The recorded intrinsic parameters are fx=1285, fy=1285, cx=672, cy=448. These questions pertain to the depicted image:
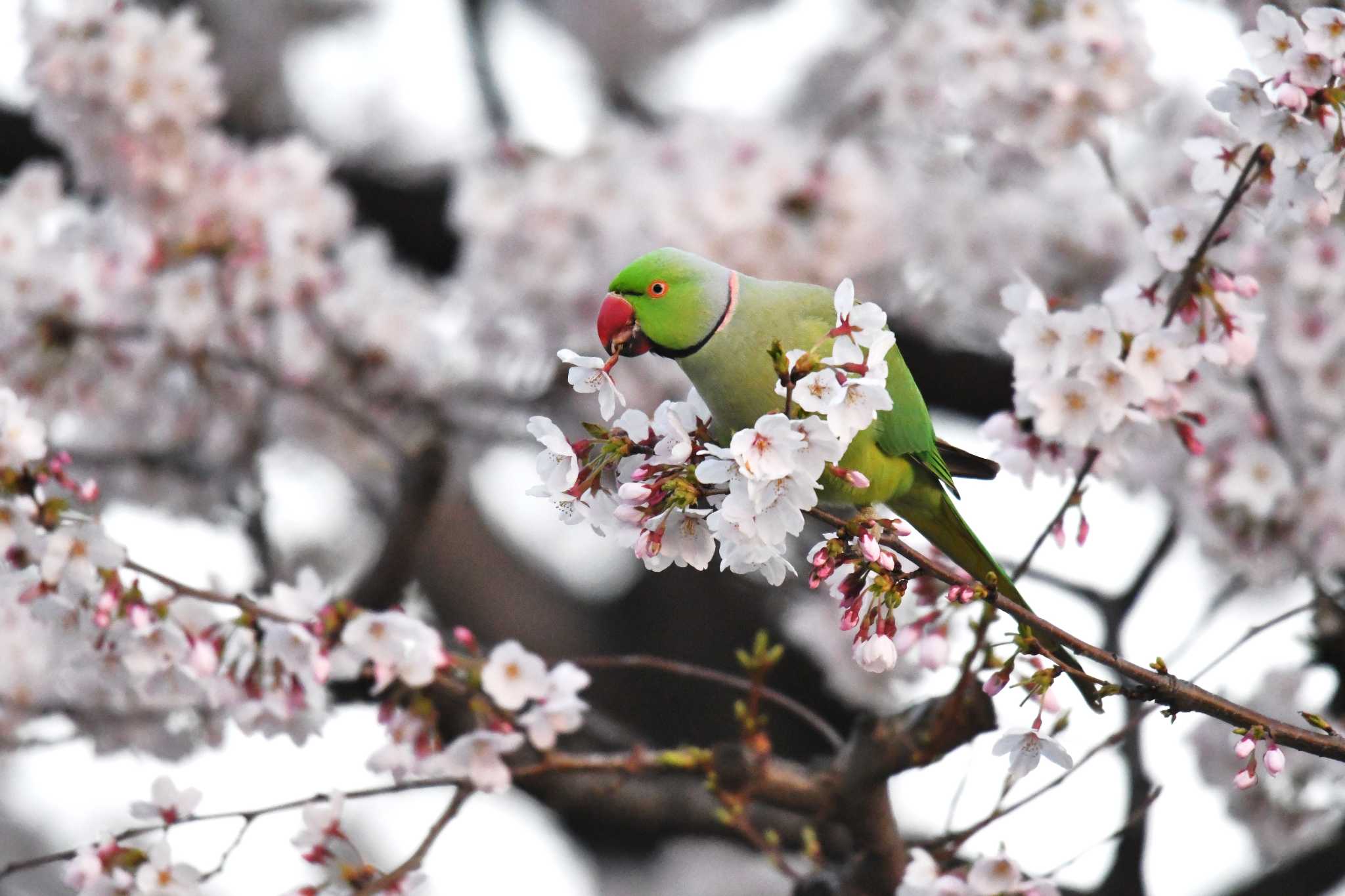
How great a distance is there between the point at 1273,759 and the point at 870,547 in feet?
1.56

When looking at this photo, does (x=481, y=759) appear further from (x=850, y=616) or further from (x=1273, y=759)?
(x=1273, y=759)

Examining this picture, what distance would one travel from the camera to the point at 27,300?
10.7 feet

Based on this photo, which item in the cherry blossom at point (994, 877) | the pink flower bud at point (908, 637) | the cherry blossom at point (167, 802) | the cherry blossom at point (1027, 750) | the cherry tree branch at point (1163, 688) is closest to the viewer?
the cherry tree branch at point (1163, 688)

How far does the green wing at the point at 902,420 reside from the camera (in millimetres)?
1624

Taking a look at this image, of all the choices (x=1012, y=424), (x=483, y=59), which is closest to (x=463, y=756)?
(x=1012, y=424)

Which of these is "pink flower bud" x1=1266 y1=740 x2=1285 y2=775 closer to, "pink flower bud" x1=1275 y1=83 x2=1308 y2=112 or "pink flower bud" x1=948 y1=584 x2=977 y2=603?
"pink flower bud" x1=948 y1=584 x2=977 y2=603

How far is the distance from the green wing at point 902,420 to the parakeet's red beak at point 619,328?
1.08ft

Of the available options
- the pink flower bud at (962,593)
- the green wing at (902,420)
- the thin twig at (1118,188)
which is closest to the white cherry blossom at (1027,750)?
the pink flower bud at (962,593)

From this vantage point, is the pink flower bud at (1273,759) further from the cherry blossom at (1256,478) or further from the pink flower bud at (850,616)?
the cherry blossom at (1256,478)

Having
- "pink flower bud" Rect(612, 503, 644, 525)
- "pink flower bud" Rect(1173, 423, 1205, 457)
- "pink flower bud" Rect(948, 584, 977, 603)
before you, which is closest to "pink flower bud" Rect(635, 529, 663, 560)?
"pink flower bud" Rect(612, 503, 644, 525)

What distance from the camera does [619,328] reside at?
1.48 meters

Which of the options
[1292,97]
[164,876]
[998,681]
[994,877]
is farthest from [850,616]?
[164,876]

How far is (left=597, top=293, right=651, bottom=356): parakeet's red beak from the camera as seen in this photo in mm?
1469

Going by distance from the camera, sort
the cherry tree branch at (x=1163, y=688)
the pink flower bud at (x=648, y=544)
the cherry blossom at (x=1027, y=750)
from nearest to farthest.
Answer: the cherry tree branch at (x=1163, y=688) < the pink flower bud at (x=648, y=544) < the cherry blossom at (x=1027, y=750)
